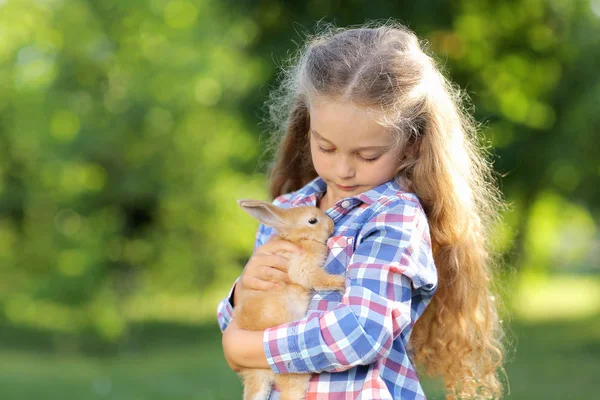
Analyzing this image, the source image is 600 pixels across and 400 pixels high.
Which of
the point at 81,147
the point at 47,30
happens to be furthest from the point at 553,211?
the point at 47,30

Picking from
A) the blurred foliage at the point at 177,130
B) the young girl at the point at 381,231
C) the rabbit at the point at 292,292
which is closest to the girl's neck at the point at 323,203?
the young girl at the point at 381,231

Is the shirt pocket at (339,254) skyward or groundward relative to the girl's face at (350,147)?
groundward

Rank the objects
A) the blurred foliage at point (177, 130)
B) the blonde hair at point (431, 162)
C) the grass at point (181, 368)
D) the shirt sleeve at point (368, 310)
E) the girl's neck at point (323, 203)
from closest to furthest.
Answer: the shirt sleeve at point (368, 310) < the blonde hair at point (431, 162) < the girl's neck at point (323, 203) < the grass at point (181, 368) < the blurred foliage at point (177, 130)

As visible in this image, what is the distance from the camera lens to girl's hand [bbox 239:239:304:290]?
9.80 feet

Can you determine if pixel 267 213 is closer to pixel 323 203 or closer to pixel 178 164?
pixel 323 203

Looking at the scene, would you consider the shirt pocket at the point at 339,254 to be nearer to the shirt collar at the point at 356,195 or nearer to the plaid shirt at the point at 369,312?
the plaid shirt at the point at 369,312

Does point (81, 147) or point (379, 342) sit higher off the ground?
point (81, 147)

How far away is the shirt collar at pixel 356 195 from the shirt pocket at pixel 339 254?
16 centimetres

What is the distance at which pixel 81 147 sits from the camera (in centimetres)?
1524

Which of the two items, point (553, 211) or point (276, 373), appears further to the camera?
point (553, 211)

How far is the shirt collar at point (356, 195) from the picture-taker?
113 inches

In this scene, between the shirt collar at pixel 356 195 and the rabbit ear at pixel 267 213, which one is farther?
the rabbit ear at pixel 267 213

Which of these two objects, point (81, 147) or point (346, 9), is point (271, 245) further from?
point (81, 147)

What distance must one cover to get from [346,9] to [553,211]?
8.48 metres
